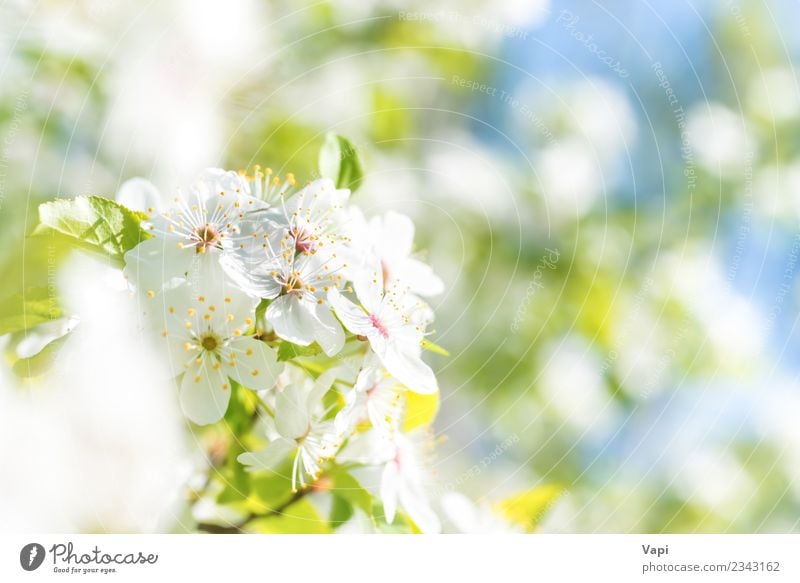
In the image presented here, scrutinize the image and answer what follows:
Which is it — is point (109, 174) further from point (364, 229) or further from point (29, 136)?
point (364, 229)

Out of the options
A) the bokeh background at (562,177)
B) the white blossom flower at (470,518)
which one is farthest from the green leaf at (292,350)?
the bokeh background at (562,177)

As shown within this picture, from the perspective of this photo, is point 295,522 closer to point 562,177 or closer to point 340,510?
point 340,510

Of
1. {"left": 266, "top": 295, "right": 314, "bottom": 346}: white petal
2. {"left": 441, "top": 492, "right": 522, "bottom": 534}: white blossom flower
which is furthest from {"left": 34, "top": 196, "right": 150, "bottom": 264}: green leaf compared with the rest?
{"left": 441, "top": 492, "right": 522, "bottom": 534}: white blossom flower

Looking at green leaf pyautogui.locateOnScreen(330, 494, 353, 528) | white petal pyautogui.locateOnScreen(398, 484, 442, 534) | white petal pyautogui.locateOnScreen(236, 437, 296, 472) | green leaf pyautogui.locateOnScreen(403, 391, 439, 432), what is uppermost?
green leaf pyautogui.locateOnScreen(403, 391, 439, 432)

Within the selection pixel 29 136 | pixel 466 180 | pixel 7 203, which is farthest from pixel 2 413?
pixel 466 180

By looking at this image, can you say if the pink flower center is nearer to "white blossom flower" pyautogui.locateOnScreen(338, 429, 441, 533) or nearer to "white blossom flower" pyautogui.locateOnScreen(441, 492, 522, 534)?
"white blossom flower" pyautogui.locateOnScreen(338, 429, 441, 533)
